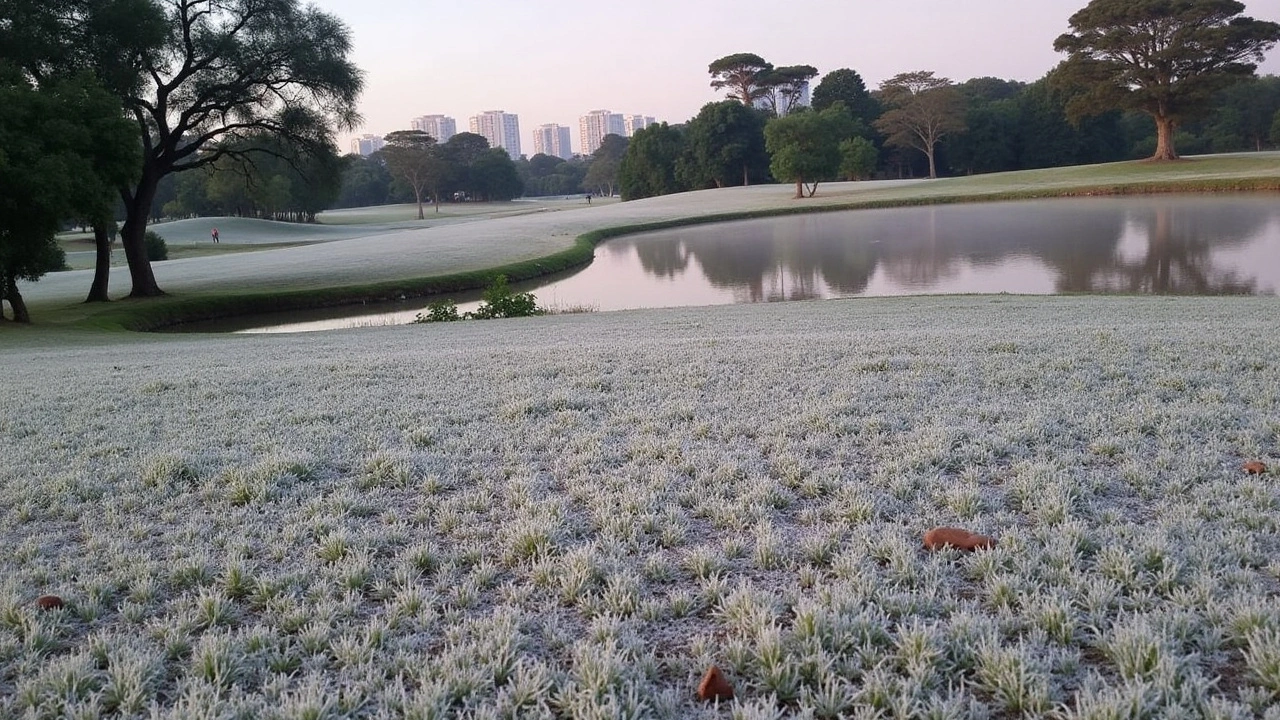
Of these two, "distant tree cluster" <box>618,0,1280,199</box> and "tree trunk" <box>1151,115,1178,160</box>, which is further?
"tree trunk" <box>1151,115,1178,160</box>

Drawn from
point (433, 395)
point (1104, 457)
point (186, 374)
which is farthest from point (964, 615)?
point (186, 374)

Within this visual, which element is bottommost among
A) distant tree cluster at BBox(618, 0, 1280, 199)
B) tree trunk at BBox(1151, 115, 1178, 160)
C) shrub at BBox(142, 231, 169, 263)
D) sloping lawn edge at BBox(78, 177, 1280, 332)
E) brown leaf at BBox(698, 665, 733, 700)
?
brown leaf at BBox(698, 665, 733, 700)

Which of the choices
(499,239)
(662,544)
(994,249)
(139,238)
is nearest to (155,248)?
(499,239)

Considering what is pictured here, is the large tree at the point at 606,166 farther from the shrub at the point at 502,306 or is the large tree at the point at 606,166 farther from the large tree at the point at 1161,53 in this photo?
the shrub at the point at 502,306

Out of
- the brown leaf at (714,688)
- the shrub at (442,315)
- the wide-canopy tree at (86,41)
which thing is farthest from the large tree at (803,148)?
the brown leaf at (714,688)

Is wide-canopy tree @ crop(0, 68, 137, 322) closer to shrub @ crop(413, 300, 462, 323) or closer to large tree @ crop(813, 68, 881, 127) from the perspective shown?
shrub @ crop(413, 300, 462, 323)

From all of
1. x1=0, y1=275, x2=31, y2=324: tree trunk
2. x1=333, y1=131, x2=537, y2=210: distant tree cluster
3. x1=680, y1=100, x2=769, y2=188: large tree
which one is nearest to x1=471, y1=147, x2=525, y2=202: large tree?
x1=333, y1=131, x2=537, y2=210: distant tree cluster

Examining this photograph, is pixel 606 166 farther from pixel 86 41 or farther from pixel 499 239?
pixel 86 41

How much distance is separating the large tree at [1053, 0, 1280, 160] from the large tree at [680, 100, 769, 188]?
3090 centimetres

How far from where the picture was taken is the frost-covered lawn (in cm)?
274

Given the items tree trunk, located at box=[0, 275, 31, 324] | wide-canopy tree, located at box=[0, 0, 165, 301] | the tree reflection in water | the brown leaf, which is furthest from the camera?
the tree reflection in water

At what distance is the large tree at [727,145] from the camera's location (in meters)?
86.3

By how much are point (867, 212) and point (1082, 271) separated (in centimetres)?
2899

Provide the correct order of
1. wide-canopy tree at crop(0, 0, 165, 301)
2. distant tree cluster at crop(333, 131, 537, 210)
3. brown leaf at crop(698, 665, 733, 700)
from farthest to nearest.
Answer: distant tree cluster at crop(333, 131, 537, 210), wide-canopy tree at crop(0, 0, 165, 301), brown leaf at crop(698, 665, 733, 700)
